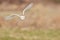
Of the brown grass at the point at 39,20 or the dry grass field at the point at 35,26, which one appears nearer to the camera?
the dry grass field at the point at 35,26

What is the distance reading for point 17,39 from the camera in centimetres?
789

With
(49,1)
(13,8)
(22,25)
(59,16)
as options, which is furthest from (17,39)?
(49,1)

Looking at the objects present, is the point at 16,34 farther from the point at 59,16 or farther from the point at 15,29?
the point at 59,16

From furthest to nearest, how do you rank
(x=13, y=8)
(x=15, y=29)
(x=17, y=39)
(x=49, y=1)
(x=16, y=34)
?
1. (x=49, y=1)
2. (x=13, y=8)
3. (x=15, y=29)
4. (x=16, y=34)
5. (x=17, y=39)

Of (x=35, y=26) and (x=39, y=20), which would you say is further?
(x=39, y=20)

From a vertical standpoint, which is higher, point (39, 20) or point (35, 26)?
point (39, 20)

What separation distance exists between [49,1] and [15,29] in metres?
6.15

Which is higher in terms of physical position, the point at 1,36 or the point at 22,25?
the point at 22,25

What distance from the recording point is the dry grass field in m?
8.34

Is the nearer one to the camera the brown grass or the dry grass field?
the dry grass field

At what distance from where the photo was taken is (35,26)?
997 cm

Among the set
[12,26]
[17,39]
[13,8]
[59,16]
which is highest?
[13,8]

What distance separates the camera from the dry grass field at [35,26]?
8.34m

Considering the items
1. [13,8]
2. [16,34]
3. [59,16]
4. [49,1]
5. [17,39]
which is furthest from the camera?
[49,1]
